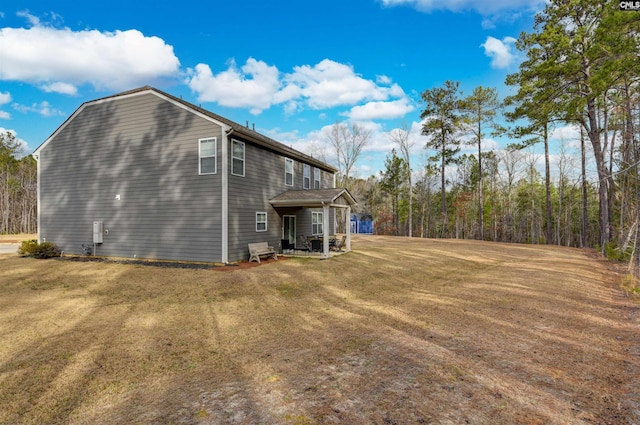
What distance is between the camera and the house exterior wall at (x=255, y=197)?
12672 mm

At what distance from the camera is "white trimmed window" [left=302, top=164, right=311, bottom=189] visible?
1855 cm

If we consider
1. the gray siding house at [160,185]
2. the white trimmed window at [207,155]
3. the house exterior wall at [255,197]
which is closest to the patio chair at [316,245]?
the gray siding house at [160,185]

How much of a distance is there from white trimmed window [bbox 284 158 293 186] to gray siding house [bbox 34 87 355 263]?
0.12 meters

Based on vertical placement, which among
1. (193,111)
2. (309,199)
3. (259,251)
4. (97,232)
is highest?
(193,111)

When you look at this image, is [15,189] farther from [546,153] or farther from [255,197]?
[546,153]

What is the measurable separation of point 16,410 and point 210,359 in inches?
77.5

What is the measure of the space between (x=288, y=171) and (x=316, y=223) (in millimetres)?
4047

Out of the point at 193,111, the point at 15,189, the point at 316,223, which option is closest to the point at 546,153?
the point at 316,223

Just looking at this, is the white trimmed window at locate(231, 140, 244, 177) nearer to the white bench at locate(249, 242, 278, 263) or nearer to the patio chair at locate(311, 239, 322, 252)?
the white bench at locate(249, 242, 278, 263)

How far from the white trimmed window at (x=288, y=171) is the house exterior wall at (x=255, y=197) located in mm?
217

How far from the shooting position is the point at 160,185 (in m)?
13.3

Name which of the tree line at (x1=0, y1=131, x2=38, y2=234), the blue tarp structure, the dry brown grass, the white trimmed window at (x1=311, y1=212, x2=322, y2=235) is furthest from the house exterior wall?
the tree line at (x1=0, y1=131, x2=38, y2=234)

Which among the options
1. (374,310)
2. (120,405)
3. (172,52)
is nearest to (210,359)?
(120,405)

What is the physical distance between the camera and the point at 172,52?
1911 cm
